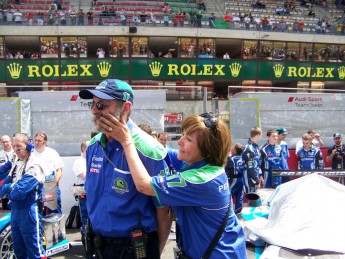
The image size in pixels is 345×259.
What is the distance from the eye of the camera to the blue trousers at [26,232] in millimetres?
4074

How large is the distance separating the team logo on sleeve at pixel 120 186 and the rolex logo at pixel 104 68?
24.6 metres

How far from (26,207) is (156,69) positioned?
913 inches

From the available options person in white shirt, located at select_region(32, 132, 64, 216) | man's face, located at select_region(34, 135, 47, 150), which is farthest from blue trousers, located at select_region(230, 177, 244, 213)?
man's face, located at select_region(34, 135, 47, 150)

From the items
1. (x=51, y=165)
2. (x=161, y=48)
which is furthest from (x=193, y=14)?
(x=51, y=165)

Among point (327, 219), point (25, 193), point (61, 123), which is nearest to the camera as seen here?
point (327, 219)

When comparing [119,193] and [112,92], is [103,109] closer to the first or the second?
[112,92]

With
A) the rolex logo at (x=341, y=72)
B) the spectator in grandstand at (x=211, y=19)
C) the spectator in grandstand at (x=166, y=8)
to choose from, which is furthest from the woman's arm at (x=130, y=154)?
the rolex logo at (x=341, y=72)

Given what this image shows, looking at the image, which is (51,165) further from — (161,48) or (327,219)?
(161,48)

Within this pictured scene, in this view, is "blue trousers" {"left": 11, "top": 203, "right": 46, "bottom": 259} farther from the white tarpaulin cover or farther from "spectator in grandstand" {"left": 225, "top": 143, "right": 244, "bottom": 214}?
"spectator in grandstand" {"left": 225, "top": 143, "right": 244, "bottom": 214}

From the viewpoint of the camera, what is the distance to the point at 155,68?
2661 cm

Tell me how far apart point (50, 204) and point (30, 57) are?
22.4 metres

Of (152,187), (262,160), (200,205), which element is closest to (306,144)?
(262,160)

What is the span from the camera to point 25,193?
A: 4.00m

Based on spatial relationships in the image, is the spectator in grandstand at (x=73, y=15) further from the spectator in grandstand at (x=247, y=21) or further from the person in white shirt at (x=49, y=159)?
the person in white shirt at (x=49, y=159)
